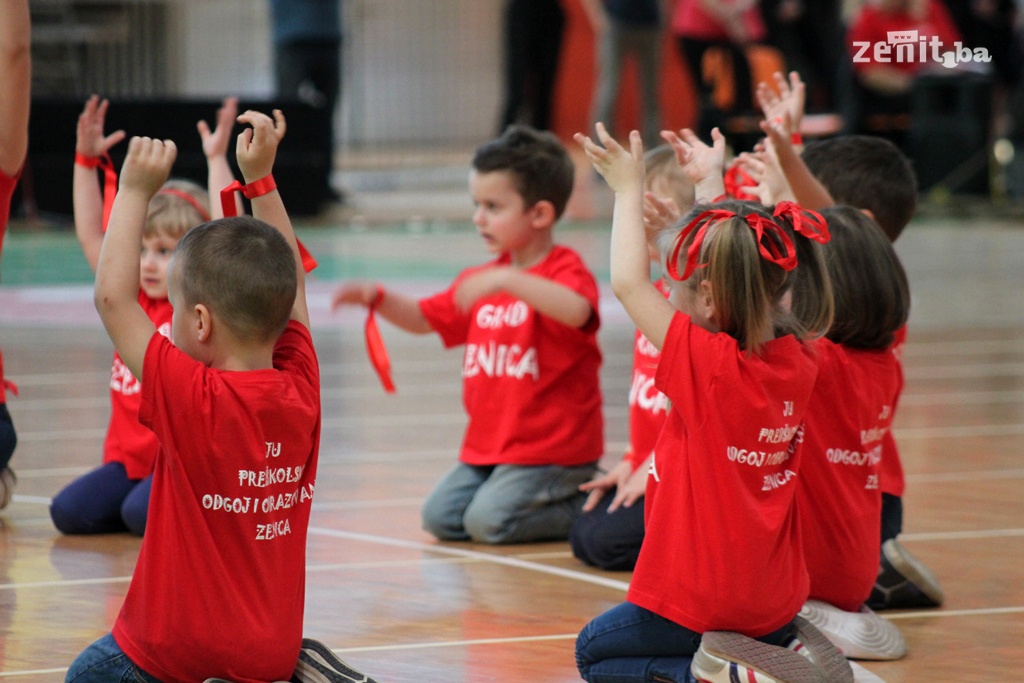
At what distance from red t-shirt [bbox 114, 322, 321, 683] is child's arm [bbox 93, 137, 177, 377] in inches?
1.4

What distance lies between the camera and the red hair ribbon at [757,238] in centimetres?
254

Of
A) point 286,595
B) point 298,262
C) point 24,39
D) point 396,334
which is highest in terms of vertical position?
point 24,39

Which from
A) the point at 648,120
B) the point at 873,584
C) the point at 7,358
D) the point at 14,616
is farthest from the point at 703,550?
the point at 648,120

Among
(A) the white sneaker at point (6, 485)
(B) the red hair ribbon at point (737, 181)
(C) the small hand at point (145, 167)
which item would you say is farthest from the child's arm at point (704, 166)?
(A) the white sneaker at point (6, 485)

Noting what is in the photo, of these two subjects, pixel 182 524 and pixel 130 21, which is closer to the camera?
pixel 182 524

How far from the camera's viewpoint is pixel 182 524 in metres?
2.35

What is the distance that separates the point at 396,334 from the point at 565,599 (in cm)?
434

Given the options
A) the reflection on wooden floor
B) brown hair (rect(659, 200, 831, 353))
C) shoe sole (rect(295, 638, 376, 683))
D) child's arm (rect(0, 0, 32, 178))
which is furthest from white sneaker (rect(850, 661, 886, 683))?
child's arm (rect(0, 0, 32, 178))

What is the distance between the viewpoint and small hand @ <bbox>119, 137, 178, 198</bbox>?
2.36m

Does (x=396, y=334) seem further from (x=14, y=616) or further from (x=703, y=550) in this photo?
(x=703, y=550)

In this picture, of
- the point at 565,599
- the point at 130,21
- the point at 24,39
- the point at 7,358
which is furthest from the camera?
the point at 130,21

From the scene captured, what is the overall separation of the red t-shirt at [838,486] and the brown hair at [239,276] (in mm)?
1164

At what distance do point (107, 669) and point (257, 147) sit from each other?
905 millimetres

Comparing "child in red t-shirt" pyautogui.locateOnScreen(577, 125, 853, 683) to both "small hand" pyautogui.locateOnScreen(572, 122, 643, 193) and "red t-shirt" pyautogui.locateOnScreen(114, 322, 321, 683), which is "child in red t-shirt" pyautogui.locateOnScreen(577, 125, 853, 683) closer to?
"small hand" pyautogui.locateOnScreen(572, 122, 643, 193)
